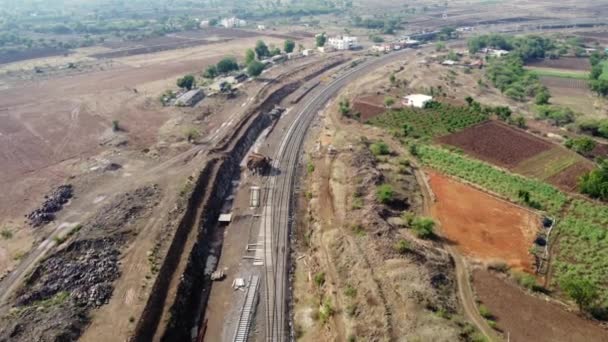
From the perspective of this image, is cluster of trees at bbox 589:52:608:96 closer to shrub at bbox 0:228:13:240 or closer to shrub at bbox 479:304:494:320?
shrub at bbox 479:304:494:320

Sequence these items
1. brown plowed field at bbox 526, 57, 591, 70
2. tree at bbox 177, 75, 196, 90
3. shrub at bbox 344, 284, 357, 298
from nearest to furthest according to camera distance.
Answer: shrub at bbox 344, 284, 357, 298
tree at bbox 177, 75, 196, 90
brown plowed field at bbox 526, 57, 591, 70

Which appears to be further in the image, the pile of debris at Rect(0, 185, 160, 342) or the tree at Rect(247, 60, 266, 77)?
the tree at Rect(247, 60, 266, 77)

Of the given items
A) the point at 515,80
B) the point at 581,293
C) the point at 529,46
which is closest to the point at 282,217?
the point at 581,293

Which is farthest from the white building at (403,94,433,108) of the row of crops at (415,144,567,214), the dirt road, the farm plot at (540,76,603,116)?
the dirt road

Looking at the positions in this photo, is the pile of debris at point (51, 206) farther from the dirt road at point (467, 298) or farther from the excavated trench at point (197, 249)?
the dirt road at point (467, 298)

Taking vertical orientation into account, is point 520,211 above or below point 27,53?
below

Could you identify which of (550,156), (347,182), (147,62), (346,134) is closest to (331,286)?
(347,182)

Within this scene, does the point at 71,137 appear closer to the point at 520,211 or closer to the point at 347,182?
the point at 347,182
